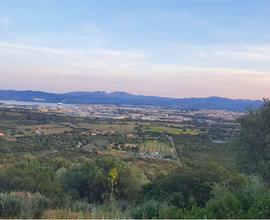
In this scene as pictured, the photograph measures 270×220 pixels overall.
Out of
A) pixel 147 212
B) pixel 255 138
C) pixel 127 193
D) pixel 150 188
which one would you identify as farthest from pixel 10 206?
pixel 255 138

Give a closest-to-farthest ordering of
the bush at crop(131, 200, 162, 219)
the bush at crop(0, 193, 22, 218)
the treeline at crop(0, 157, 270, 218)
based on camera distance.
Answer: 1. the treeline at crop(0, 157, 270, 218)
2. the bush at crop(0, 193, 22, 218)
3. the bush at crop(131, 200, 162, 219)

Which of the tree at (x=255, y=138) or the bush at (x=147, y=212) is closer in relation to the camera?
the bush at (x=147, y=212)

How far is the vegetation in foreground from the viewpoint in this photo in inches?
294

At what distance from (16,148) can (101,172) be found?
43633 millimetres

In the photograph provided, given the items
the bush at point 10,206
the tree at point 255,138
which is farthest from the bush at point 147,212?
the tree at point 255,138

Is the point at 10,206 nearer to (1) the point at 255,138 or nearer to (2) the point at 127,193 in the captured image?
(2) the point at 127,193

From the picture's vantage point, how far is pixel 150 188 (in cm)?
1497

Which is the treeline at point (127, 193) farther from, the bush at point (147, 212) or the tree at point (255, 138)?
the tree at point (255, 138)

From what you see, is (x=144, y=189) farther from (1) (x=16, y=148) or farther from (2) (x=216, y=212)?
(1) (x=16, y=148)

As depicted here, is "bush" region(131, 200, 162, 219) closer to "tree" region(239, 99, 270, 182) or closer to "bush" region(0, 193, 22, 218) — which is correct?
"bush" region(0, 193, 22, 218)

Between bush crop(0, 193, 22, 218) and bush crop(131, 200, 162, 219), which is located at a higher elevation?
bush crop(0, 193, 22, 218)

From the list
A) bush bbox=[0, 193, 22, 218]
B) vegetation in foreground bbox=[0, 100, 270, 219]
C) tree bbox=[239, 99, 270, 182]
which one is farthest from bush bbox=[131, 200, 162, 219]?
tree bbox=[239, 99, 270, 182]

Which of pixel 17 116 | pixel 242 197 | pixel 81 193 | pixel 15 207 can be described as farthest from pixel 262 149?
pixel 17 116

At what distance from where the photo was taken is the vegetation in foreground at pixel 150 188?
746 centimetres
